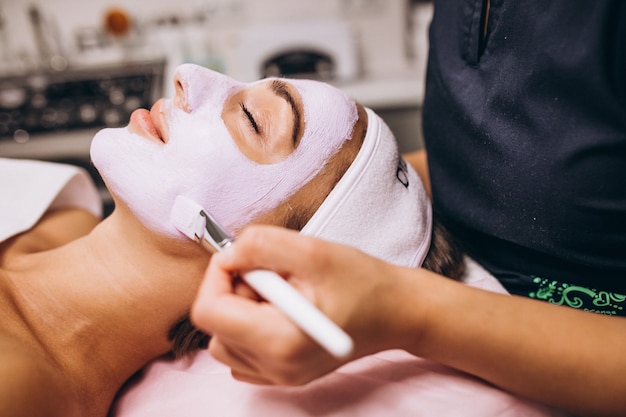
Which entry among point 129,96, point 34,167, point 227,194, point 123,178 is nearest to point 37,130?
point 129,96

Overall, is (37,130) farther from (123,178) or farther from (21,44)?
(123,178)

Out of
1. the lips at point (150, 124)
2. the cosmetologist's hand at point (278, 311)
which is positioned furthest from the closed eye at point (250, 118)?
the cosmetologist's hand at point (278, 311)

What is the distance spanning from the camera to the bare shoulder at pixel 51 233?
99 centimetres

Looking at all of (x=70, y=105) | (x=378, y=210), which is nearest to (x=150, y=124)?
(x=378, y=210)

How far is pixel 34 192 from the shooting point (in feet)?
3.57

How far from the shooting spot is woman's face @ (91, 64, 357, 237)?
30.0 inches

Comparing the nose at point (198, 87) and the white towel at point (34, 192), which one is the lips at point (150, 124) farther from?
the white towel at point (34, 192)

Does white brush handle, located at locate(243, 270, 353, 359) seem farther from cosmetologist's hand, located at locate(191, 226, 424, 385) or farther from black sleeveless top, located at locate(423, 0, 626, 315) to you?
black sleeveless top, located at locate(423, 0, 626, 315)

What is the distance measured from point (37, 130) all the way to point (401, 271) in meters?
1.44

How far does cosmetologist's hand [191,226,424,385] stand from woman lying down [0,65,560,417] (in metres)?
0.21

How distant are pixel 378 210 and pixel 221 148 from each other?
0.28 metres

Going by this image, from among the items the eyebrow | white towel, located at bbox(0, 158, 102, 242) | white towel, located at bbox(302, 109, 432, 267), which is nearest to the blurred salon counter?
white towel, located at bbox(0, 158, 102, 242)

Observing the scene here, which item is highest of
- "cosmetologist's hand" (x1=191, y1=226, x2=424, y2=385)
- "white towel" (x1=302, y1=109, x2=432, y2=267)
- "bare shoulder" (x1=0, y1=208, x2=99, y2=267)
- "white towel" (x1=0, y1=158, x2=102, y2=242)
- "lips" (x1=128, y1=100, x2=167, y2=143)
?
"lips" (x1=128, y1=100, x2=167, y2=143)

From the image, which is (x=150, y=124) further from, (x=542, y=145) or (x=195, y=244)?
(x=542, y=145)
